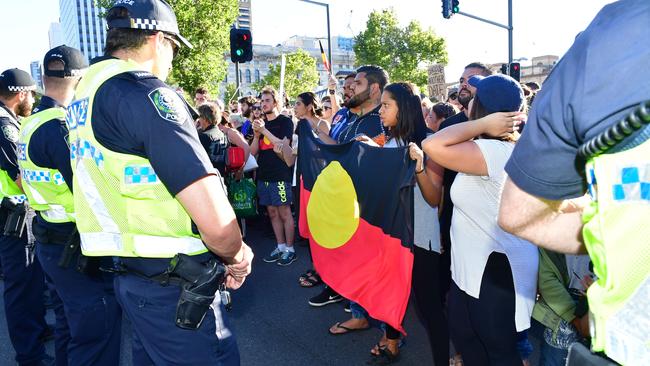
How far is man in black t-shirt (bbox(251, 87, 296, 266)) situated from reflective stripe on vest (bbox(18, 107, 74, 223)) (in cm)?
343

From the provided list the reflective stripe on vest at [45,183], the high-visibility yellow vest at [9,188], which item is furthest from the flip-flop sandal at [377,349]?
the high-visibility yellow vest at [9,188]

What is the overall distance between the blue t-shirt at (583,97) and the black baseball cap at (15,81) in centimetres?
460

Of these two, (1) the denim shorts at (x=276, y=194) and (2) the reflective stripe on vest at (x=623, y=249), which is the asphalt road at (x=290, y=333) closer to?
(1) the denim shorts at (x=276, y=194)

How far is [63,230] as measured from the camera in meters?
3.06

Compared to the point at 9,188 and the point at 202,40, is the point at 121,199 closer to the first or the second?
the point at 9,188

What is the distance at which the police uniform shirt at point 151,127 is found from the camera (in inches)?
69.9

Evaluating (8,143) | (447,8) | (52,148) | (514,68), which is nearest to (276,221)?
(8,143)

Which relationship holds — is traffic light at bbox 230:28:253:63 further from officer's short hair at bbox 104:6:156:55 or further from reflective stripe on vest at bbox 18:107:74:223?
officer's short hair at bbox 104:6:156:55

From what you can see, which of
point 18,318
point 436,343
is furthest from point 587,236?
point 18,318

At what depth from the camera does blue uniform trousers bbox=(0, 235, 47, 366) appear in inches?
145

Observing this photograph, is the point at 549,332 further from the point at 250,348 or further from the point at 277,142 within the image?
the point at 277,142

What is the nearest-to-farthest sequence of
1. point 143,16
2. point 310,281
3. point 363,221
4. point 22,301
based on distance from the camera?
point 143,16 < point 363,221 < point 22,301 < point 310,281

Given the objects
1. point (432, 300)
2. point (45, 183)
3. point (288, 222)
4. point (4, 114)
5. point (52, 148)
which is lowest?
point (288, 222)

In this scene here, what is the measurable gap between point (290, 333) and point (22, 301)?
87.5 inches
